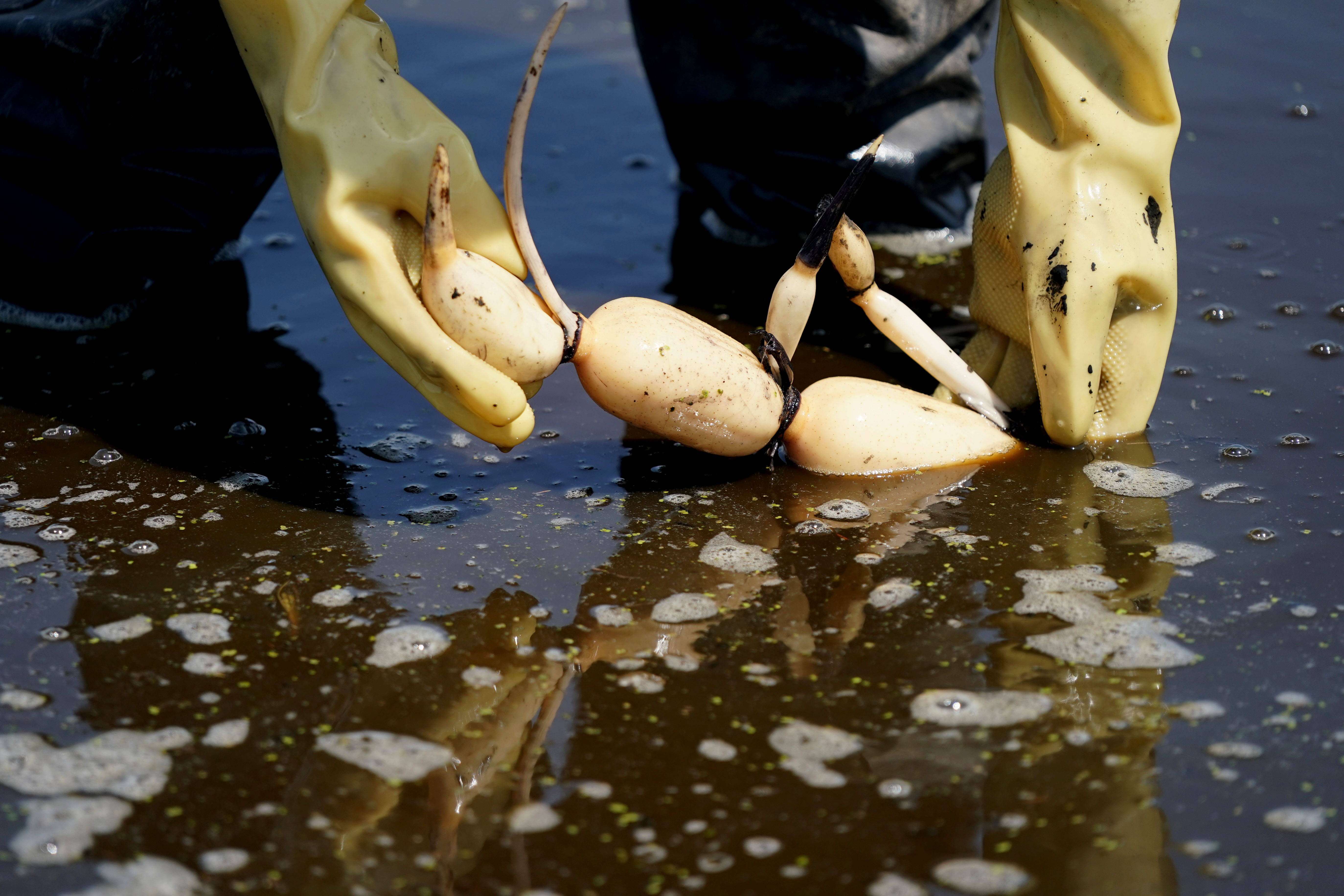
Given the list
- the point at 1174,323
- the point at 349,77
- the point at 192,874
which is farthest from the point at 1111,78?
the point at 192,874

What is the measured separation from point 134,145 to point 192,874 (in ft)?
5.66

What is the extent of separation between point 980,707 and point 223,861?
3.03ft

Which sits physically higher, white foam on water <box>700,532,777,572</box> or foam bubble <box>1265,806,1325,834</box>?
white foam on water <box>700,532,777,572</box>

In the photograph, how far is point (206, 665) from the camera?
5.49ft

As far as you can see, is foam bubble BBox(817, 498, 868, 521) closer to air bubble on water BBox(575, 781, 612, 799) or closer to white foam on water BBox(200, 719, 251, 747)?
air bubble on water BBox(575, 781, 612, 799)

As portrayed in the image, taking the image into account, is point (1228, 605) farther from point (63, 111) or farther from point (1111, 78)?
point (63, 111)

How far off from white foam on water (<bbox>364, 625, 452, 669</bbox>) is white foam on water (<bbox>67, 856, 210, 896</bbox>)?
15.7 inches

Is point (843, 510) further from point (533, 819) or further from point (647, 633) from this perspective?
point (533, 819)

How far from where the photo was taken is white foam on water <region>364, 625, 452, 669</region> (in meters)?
1.70

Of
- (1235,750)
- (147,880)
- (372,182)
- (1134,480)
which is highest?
(372,182)

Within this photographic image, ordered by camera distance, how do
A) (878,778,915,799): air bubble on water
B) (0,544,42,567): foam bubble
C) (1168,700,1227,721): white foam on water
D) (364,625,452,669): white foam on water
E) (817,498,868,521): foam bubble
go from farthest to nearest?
1. (817,498,868,521): foam bubble
2. (0,544,42,567): foam bubble
3. (364,625,452,669): white foam on water
4. (1168,700,1227,721): white foam on water
5. (878,778,915,799): air bubble on water

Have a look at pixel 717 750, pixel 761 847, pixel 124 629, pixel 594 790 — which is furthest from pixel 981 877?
pixel 124 629

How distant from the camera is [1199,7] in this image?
4.07 meters

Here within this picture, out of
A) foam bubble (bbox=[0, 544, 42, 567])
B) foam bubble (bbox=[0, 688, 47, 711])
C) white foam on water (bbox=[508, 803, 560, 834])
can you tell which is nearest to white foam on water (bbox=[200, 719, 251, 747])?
foam bubble (bbox=[0, 688, 47, 711])
